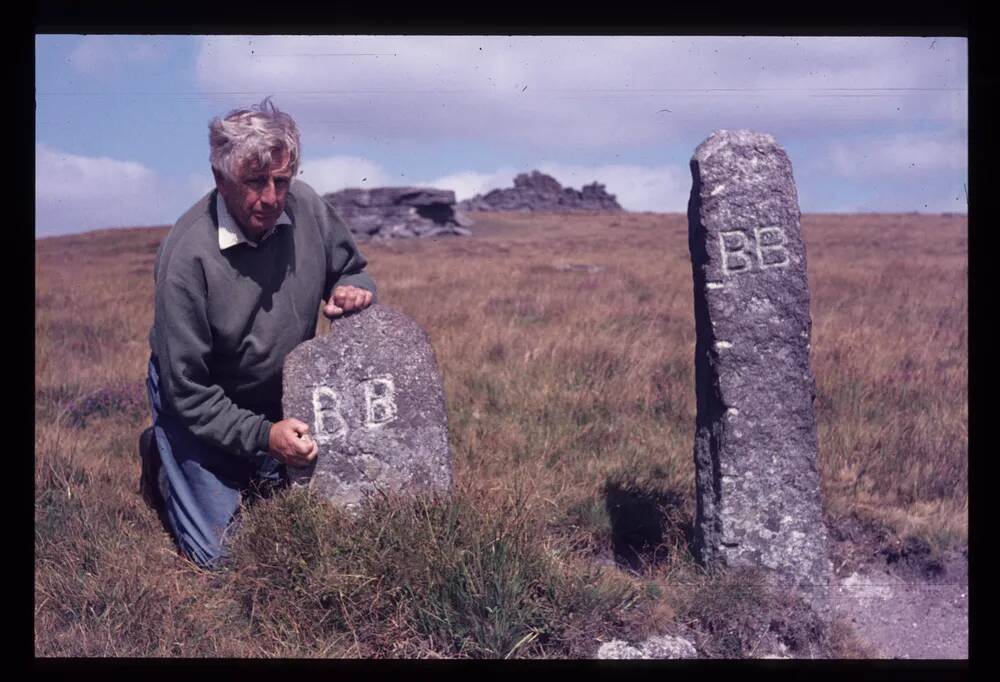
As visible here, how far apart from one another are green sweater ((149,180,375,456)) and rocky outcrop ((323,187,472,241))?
106ft

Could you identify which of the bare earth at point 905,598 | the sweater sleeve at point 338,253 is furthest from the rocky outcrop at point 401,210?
the bare earth at point 905,598

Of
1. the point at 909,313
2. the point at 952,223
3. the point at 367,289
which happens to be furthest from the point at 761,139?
the point at 952,223

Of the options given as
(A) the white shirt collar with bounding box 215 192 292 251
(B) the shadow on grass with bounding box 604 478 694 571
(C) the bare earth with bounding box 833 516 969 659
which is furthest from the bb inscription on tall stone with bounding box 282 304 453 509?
(C) the bare earth with bounding box 833 516 969 659

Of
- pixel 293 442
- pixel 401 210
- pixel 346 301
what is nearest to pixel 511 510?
pixel 293 442

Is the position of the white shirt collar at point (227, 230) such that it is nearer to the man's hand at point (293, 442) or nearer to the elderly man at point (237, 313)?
the elderly man at point (237, 313)

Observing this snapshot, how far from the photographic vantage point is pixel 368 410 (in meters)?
3.71

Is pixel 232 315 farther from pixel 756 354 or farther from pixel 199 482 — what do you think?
pixel 756 354

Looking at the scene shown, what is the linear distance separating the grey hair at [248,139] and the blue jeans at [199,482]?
1292mm

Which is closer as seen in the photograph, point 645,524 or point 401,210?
point 645,524

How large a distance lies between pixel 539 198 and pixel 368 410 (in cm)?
6660

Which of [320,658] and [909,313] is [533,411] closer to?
[320,658]

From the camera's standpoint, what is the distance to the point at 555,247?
23.0m

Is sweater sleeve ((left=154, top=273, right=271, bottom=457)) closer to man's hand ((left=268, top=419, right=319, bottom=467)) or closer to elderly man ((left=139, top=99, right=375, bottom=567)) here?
elderly man ((left=139, top=99, right=375, bottom=567))

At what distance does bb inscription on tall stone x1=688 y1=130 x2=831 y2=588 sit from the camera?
350 cm
